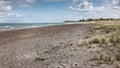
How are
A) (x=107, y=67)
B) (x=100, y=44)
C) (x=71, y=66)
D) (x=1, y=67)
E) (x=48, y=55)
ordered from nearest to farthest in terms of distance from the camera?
1. (x=107, y=67)
2. (x=71, y=66)
3. (x=1, y=67)
4. (x=48, y=55)
5. (x=100, y=44)

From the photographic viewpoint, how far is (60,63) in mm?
11078

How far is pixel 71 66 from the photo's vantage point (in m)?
10.4

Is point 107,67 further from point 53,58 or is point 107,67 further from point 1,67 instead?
point 1,67

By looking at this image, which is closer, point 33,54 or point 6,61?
point 6,61

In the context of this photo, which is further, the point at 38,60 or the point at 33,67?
the point at 38,60

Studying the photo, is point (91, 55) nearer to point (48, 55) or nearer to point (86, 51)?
point (86, 51)

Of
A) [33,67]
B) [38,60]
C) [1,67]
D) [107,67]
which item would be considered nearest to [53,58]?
[38,60]

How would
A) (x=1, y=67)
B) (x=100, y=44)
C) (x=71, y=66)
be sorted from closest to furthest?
1. (x=71, y=66)
2. (x=1, y=67)
3. (x=100, y=44)

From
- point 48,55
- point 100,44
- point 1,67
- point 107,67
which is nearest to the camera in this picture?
point 107,67

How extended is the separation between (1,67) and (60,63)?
2638 mm

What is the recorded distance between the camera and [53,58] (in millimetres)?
12234

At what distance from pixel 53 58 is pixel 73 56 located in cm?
99

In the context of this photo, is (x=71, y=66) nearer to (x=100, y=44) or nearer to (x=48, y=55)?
(x=48, y=55)

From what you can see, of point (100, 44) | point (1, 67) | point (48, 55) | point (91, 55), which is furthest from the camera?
point (100, 44)
